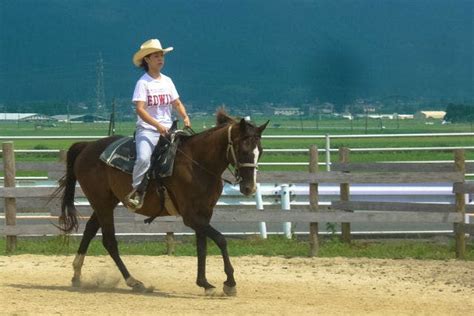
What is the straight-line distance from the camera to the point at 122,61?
617 ft

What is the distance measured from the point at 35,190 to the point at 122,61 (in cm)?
17517

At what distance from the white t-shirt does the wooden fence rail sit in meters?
3.31

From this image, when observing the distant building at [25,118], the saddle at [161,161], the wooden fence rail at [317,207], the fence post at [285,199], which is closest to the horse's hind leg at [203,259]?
the saddle at [161,161]

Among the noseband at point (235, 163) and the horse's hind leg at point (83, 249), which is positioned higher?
the noseband at point (235, 163)

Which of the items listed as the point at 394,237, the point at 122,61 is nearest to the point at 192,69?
the point at 122,61

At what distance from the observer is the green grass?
1443 cm

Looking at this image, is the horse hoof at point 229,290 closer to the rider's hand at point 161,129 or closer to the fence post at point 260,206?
the rider's hand at point 161,129

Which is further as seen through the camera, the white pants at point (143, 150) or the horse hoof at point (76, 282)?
the horse hoof at point (76, 282)

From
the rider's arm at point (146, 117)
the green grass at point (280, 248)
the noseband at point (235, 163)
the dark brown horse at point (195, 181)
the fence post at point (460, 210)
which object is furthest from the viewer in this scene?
the green grass at point (280, 248)

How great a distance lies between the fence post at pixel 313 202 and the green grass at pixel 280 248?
7.3 inches

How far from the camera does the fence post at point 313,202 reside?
1427 cm

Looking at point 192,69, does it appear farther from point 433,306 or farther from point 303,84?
point 433,306

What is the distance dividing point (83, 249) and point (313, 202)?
386cm

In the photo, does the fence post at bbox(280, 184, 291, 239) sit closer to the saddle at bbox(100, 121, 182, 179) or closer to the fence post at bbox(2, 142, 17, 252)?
the fence post at bbox(2, 142, 17, 252)
